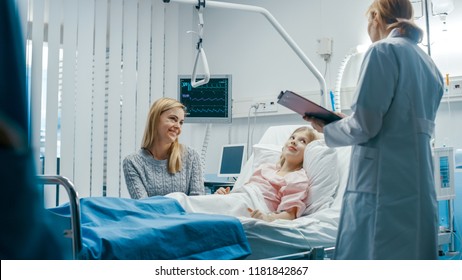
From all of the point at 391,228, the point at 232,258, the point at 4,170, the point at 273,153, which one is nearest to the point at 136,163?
the point at 273,153

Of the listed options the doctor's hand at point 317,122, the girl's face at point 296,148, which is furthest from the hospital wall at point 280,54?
the doctor's hand at point 317,122

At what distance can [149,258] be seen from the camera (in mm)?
1418

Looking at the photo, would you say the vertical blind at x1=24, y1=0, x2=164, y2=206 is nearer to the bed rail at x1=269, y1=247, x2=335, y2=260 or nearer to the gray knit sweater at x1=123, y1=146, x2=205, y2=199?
the gray knit sweater at x1=123, y1=146, x2=205, y2=199

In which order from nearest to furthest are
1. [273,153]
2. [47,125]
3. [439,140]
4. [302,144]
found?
[302,144] < [273,153] < [439,140] < [47,125]

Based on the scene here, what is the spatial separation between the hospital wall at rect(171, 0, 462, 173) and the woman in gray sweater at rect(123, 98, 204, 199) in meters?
1.33

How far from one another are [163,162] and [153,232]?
1.09 meters

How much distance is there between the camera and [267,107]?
3902 millimetres

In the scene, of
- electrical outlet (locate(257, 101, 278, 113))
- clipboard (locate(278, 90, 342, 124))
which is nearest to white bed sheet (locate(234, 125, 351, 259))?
clipboard (locate(278, 90, 342, 124))

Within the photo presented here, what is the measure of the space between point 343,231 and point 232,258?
1.20 feet

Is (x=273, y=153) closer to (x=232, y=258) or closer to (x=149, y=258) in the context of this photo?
(x=232, y=258)

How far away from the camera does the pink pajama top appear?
230 cm

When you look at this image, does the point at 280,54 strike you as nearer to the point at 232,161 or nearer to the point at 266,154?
the point at 232,161

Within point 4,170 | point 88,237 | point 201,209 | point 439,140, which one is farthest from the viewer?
point 439,140

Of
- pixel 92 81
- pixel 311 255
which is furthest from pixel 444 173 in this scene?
pixel 92 81
